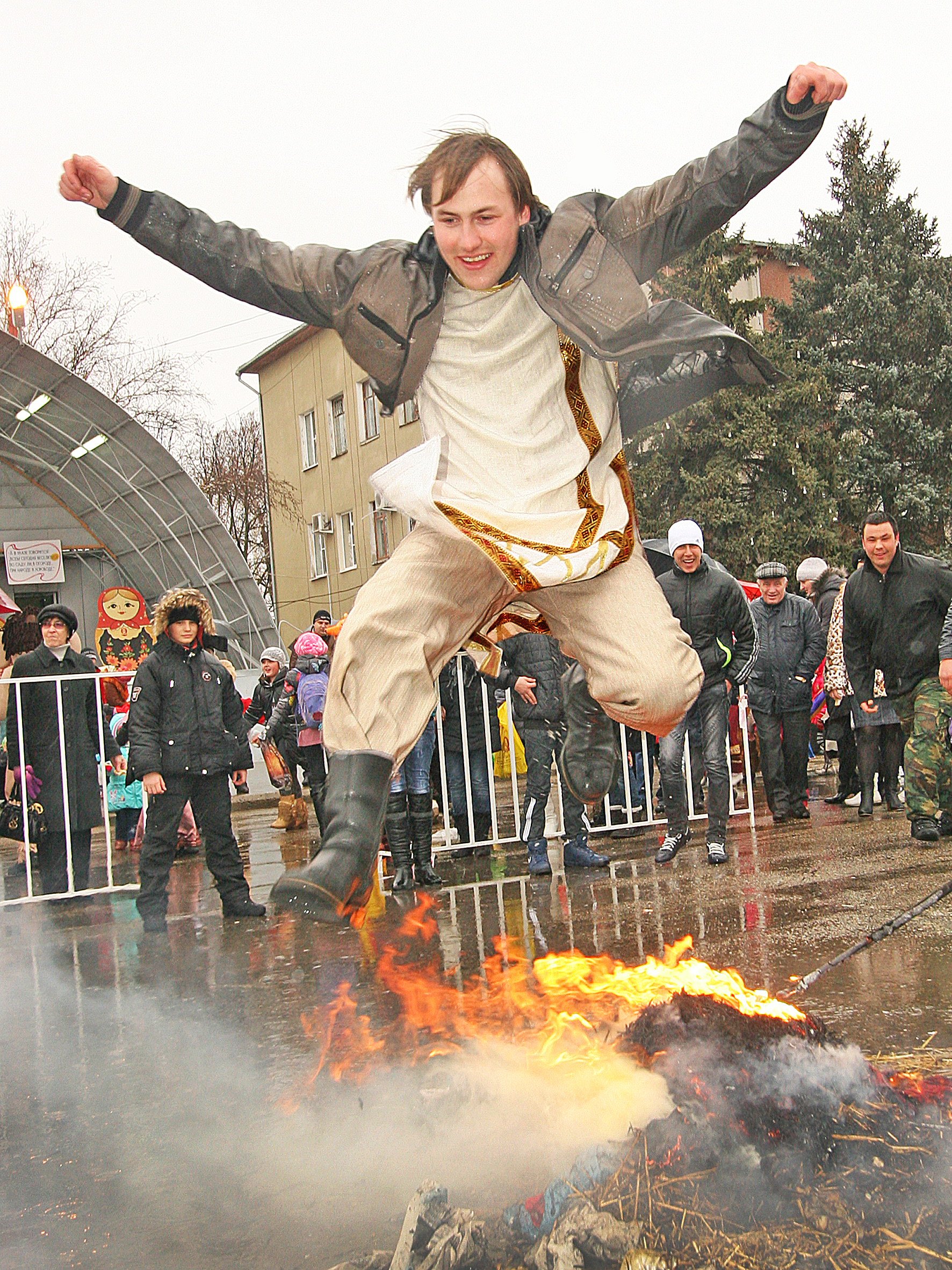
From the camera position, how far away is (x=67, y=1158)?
3.05 m

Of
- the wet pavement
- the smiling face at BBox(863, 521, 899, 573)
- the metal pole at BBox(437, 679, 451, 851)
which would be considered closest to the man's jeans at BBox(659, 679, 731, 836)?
the wet pavement

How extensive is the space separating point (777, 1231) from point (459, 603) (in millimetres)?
A: 1554

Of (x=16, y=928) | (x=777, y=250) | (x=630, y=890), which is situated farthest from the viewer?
(x=777, y=250)

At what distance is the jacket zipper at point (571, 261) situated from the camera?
9.03ft

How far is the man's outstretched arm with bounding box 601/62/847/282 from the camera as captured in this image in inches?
105

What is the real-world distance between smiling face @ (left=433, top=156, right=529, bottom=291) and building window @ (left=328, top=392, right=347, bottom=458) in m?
28.3

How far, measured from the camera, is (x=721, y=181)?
108 inches

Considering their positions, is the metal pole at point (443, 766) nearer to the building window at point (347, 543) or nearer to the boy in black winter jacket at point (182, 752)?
the boy in black winter jacket at point (182, 752)

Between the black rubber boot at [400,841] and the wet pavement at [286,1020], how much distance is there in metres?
0.30

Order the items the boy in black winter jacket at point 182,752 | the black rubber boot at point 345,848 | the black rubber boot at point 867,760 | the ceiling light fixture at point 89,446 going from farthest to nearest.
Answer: the ceiling light fixture at point 89,446 → the black rubber boot at point 867,760 → the boy in black winter jacket at point 182,752 → the black rubber boot at point 345,848

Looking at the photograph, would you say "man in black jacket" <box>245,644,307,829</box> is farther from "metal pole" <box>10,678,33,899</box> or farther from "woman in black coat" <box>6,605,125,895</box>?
"metal pole" <box>10,678,33,899</box>

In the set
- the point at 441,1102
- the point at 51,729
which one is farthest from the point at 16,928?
the point at 441,1102

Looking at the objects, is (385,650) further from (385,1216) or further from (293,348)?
(293,348)

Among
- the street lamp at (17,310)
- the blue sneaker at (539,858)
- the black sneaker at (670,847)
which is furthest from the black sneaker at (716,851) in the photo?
the street lamp at (17,310)
